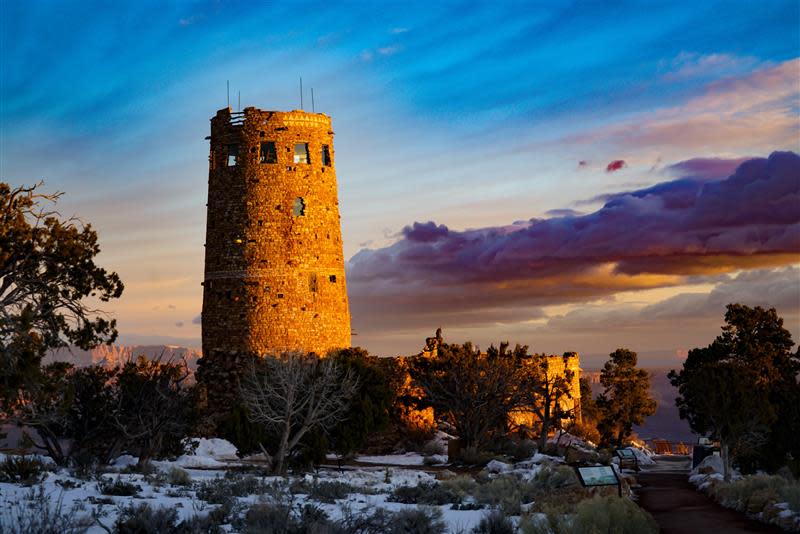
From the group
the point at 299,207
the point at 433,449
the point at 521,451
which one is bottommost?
the point at 521,451

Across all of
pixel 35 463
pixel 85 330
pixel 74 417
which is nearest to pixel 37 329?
pixel 85 330

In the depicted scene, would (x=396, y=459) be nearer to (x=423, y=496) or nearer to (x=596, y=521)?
(x=423, y=496)

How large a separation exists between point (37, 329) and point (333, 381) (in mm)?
16190

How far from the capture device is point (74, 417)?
Result: 31.7m

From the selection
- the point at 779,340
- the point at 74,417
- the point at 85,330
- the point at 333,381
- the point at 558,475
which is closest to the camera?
the point at 85,330

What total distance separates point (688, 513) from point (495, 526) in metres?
9.22

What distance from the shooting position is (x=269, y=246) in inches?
1794

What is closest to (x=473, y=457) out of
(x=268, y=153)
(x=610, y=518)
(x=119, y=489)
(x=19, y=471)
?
(x=268, y=153)

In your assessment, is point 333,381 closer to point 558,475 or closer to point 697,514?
point 558,475

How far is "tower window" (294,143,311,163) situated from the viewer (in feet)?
153

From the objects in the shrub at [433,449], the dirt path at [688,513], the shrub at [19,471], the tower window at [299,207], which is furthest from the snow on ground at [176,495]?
the tower window at [299,207]

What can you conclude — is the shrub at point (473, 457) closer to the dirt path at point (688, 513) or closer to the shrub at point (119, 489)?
the dirt path at point (688, 513)

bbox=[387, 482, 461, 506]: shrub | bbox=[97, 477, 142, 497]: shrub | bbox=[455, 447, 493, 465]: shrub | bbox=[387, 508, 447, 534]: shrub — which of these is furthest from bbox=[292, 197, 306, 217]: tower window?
bbox=[387, 508, 447, 534]: shrub

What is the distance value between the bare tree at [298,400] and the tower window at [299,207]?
11.0 m
